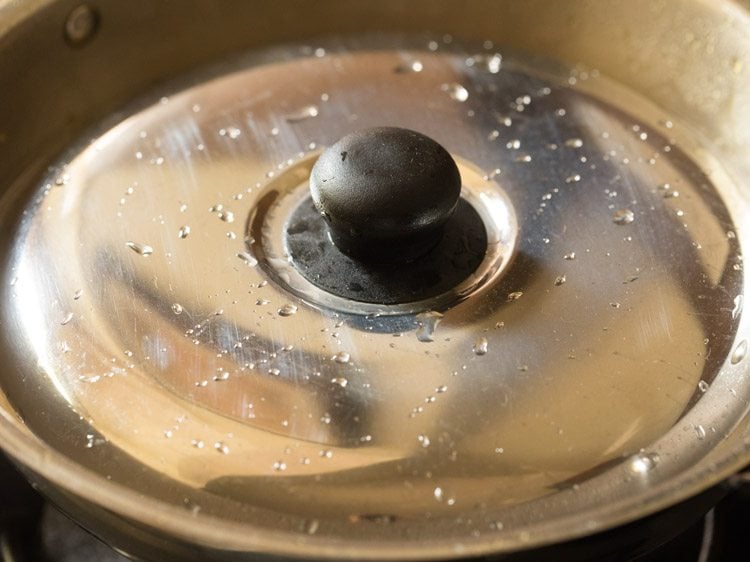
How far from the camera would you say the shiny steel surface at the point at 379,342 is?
2.20 feet

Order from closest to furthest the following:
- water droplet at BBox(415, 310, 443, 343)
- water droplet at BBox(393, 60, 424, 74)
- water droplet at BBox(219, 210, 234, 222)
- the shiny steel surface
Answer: the shiny steel surface < water droplet at BBox(415, 310, 443, 343) < water droplet at BBox(219, 210, 234, 222) < water droplet at BBox(393, 60, 424, 74)

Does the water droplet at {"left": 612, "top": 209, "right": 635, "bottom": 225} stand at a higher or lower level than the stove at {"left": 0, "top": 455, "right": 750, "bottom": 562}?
higher

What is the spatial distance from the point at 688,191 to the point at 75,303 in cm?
65

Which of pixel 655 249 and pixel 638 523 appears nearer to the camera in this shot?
pixel 638 523

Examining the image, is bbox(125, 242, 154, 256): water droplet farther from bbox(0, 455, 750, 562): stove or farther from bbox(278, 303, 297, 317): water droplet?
bbox(0, 455, 750, 562): stove

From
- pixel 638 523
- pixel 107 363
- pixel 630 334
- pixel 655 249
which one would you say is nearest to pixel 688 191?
pixel 655 249

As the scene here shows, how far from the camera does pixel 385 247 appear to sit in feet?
2.56

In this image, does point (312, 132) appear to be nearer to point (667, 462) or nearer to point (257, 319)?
point (257, 319)

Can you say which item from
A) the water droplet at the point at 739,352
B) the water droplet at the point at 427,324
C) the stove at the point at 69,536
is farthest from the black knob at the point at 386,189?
the stove at the point at 69,536

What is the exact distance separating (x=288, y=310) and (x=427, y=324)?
0.13m

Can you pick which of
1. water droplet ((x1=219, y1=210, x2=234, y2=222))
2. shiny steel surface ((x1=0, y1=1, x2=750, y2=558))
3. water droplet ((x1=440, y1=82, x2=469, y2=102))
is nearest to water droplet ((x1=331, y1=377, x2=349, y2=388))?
shiny steel surface ((x1=0, y1=1, x2=750, y2=558))

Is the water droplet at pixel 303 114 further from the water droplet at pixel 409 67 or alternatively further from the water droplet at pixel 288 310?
the water droplet at pixel 288 310

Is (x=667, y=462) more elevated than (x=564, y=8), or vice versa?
(x=564, y=8)

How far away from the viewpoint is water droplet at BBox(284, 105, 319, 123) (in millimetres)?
1017
